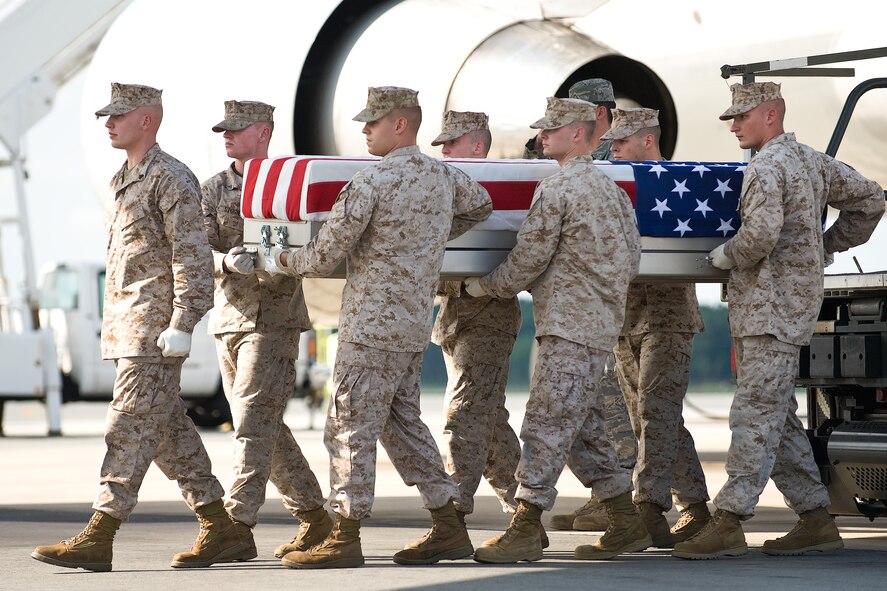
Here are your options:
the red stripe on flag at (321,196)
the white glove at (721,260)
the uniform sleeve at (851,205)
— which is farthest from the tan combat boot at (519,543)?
the uniform sleeve at (851,205)

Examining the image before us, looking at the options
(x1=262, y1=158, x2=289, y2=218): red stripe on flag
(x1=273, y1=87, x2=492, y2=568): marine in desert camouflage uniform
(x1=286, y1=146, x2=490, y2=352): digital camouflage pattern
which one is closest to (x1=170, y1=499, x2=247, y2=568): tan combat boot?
(x1=273, y1=87, x2=492, y2=568): marine in desert camouflage uniform

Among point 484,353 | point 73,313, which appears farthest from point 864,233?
point 73,313

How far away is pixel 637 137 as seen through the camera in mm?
6676

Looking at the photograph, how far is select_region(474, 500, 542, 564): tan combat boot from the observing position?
561 cm

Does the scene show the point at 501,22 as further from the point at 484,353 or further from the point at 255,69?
the point at 484,353

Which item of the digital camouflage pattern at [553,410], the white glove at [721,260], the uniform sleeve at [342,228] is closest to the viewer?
the uniform sleeve at [342,228]

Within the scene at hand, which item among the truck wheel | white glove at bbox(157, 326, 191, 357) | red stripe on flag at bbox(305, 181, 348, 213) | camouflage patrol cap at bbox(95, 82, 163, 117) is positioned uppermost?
camouflage patrol cap at bbox(95, 82, 163, 117)

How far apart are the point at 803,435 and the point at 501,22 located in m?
3.18

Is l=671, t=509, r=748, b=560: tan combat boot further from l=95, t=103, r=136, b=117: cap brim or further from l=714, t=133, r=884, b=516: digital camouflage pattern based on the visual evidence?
l=95, t=103, r=136, b=117: cap brim

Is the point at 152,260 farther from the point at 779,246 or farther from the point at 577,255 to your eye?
the point at 779,246

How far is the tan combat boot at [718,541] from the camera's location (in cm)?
575

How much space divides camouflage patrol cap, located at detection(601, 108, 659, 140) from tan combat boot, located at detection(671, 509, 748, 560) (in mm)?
1764

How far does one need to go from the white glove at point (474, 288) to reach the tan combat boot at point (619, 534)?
0.94 meters

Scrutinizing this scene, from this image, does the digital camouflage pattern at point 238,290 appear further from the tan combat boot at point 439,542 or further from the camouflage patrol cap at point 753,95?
the camouflage patrol cap at point 753,95
